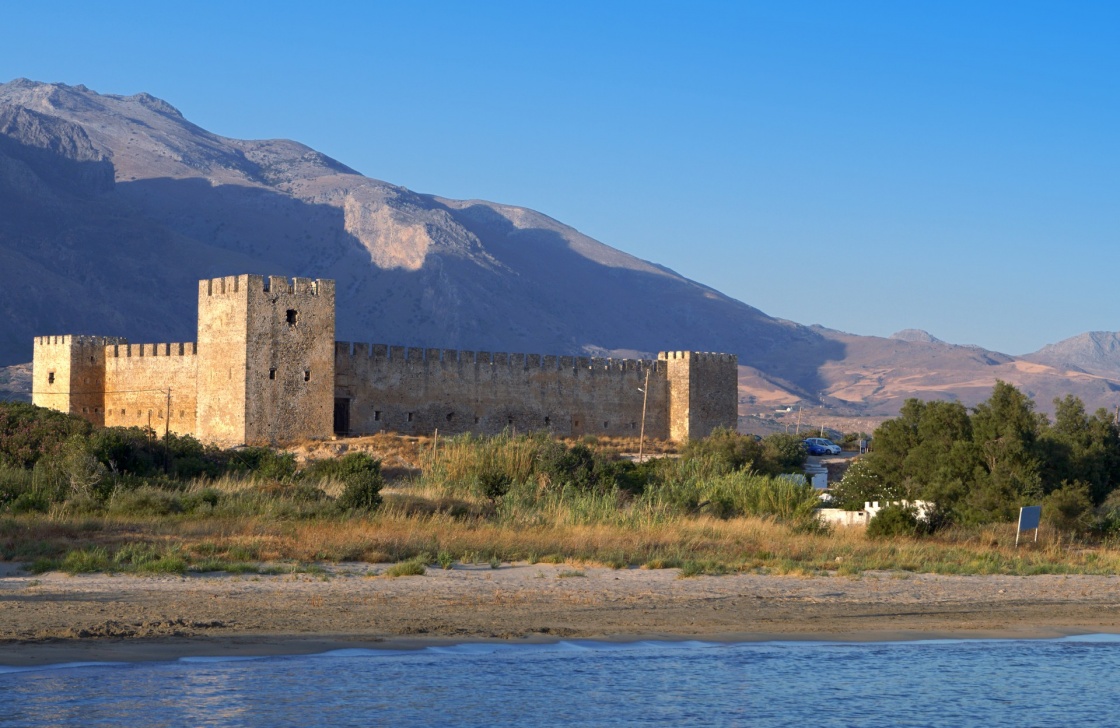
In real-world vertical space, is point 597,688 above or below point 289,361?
below

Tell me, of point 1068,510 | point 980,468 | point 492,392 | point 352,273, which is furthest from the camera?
point 352,273

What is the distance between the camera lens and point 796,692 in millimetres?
9930

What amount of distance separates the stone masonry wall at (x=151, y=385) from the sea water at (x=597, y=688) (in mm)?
25712

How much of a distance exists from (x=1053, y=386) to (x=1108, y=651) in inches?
5597

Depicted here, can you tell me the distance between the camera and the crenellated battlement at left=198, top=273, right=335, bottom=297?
3288cm

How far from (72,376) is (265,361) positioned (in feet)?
25.8

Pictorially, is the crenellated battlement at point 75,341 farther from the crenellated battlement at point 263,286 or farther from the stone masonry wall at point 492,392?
the stone masonry wall at point 492,392

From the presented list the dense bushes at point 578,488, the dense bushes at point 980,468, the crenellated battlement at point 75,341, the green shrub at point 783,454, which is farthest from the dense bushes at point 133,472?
the crenellated battlement at point 75,341

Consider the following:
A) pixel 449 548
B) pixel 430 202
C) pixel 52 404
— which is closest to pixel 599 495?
pixel 449 548

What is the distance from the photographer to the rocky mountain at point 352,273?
Result: 118m

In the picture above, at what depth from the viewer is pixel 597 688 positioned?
9.66 m

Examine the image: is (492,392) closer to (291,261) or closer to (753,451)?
(753,451)

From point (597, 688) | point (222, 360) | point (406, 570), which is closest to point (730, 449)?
point (222, 360)

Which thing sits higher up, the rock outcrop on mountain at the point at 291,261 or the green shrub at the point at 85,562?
the rock outcrop on mountain at the point at 291,261
